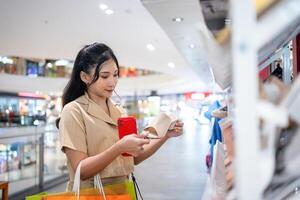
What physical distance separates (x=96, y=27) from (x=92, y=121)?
293 inches

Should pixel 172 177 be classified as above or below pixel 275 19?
below

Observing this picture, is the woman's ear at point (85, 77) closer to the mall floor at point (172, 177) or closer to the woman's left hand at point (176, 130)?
the woman's left hand at point (176, 130)

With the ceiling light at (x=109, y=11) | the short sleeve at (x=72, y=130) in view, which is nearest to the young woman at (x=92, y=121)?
the short sleeve at (x=72, y=130)

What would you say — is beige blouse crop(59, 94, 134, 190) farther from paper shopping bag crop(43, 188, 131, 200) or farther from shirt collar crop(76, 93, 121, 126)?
paper shopping bag crop(43, 188, 131, 200)

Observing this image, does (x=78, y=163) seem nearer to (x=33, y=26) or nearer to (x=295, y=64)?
(x=295, y=64)

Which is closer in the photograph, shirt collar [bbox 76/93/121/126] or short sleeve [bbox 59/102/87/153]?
short sleeve [bbox 59/102/87/153]

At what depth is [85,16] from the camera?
7746 millimetres

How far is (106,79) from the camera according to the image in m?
1.70

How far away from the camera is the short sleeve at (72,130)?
5.09ft

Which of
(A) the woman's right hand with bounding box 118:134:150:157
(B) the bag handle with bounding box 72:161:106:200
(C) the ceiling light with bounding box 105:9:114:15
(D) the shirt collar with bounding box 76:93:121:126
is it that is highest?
(C) the ceiling light with bounding box 105:9:114:15

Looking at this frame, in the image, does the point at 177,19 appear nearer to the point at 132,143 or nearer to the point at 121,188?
the point at 121,188

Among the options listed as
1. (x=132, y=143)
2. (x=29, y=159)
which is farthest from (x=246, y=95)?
(x=29, y=159)

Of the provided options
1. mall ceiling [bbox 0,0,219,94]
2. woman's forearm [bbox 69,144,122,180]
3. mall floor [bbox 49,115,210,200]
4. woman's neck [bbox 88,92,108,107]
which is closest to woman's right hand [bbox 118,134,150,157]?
woman's forearm [bbox 69,144,122,180]

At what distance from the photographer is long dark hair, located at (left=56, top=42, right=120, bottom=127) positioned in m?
1.70
